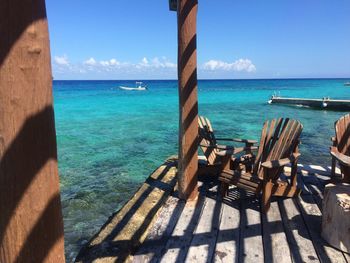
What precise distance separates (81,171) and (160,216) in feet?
18.2

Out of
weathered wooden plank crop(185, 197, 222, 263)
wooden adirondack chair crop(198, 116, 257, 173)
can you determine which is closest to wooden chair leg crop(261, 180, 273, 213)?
weathered wooden plank crop(185, 197, 222, 263)

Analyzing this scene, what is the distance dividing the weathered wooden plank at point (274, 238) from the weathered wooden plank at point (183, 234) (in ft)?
2.22

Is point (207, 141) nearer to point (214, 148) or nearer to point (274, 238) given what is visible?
point (214, 148)

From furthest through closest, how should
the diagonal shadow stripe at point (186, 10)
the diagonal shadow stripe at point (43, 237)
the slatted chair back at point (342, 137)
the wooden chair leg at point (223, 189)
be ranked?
the slatted chair back at point (342, 137)
the wooden chair leg at point (223, 189)
the diagonal shadow stripe at point (186, 10)
the diagonal shadow stripe at point (43, 237)

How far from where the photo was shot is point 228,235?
293 cm

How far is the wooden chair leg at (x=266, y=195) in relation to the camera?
3404mm

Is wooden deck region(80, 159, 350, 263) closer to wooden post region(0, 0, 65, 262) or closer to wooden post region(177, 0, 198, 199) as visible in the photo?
wooden post region(177, 0, 198, 199)

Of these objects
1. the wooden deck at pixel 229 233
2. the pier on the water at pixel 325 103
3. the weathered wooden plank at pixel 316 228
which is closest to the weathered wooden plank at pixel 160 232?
the wooden deck at pixel 229 233

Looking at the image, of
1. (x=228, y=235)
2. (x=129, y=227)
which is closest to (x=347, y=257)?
(x=228, y=235)

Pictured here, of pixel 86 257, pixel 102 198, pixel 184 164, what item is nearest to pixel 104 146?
pixel 102 198

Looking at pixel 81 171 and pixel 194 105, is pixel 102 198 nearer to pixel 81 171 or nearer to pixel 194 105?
pixel 81 171

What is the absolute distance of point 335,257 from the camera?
2.58 metres

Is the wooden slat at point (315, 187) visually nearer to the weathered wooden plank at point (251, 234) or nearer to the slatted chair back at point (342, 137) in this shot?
the slatted chair back at point (342, 137)

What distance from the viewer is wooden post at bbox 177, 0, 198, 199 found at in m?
3.41
